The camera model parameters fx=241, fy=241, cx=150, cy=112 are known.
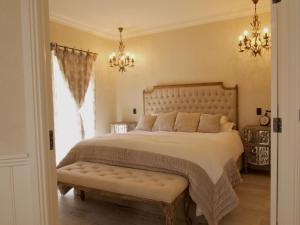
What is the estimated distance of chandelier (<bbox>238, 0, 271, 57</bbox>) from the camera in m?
4.00

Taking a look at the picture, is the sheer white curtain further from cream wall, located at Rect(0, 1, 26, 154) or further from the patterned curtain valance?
cream wall, located at Rect(0, 1, 26, 154)

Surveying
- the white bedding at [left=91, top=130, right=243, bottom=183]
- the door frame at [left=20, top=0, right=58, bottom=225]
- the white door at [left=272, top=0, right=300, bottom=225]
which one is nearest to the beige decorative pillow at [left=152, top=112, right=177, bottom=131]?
the white bedding at [left=91, top=130, right=243, bottom=183]

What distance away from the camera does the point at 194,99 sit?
4777 millimetres

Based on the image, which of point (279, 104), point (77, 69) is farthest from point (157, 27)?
point (279, 104)

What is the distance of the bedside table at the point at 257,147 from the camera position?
3938mm

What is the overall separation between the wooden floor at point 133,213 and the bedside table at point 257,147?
0.78m

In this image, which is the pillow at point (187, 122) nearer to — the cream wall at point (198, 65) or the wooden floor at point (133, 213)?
the cream wall at point (198, 65)

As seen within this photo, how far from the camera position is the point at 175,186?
230 cm

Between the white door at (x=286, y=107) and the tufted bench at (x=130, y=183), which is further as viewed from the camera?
the tufted bench at (x=130, y=183)

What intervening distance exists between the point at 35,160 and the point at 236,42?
4.15 m

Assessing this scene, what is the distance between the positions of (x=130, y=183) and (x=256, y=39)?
321cm

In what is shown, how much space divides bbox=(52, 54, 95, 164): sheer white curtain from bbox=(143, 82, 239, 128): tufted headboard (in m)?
1.49

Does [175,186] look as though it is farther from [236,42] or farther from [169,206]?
[236,42]

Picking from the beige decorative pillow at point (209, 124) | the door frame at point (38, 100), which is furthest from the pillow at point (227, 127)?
the door frame at point (38, 100)
